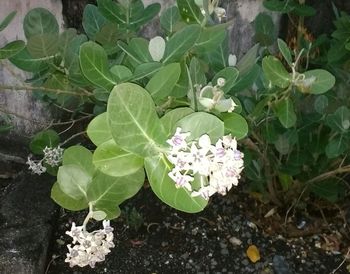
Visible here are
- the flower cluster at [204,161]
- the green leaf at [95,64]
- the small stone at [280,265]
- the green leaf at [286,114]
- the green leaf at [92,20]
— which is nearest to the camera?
the flower cluster at [204,161]

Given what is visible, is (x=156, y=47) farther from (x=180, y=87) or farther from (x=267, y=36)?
(x=267, y=36)

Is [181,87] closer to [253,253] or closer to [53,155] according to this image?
[53,155]

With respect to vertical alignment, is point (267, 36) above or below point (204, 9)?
below

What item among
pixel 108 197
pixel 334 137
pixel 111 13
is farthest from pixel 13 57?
pixel 334 137

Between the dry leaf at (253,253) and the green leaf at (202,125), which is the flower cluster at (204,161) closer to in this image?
the green leaf at (202,125)

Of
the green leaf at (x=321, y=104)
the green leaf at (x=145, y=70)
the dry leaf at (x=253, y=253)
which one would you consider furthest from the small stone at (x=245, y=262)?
the green leaf at (x=145, y=70)

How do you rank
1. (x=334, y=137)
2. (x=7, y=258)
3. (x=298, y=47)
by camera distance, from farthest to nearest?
(x=298, y=47) < (x=7, y=258) < (x=334, y=137)
